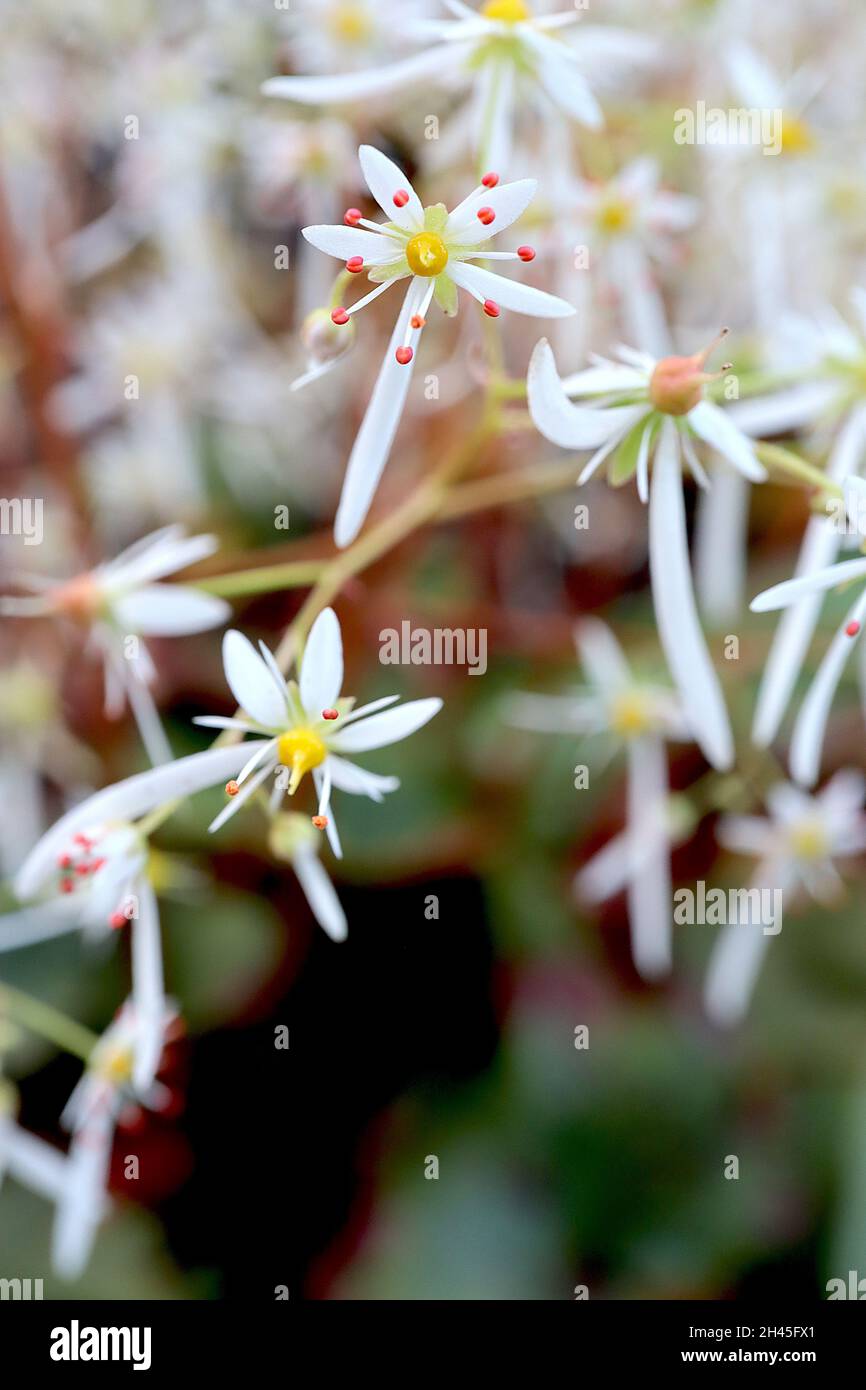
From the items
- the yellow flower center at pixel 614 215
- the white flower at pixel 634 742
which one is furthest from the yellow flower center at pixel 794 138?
the white flower at pixel 634 742

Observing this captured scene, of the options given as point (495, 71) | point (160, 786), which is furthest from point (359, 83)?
point (160, 786)

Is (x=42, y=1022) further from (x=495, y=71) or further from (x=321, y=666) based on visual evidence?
(x=495, y=71)

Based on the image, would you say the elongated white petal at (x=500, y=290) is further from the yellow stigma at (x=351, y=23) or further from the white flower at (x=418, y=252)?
the yellow stigma at (x=351, y=23)

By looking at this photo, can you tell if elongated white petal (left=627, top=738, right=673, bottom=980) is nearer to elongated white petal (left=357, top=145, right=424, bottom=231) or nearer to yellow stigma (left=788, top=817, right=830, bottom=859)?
yellow stigma (left=788, top=817, right=830, bottom=859)

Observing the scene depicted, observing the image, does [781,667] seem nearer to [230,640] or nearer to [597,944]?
[230,640]

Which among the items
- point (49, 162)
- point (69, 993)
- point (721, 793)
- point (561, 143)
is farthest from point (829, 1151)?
point (49, 162)

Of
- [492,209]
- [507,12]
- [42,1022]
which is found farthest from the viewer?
[42,1022]

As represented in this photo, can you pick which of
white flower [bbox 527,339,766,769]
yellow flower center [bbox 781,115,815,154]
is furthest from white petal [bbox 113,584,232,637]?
yellow flower center [bbox 781,115,815,154]
